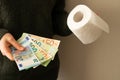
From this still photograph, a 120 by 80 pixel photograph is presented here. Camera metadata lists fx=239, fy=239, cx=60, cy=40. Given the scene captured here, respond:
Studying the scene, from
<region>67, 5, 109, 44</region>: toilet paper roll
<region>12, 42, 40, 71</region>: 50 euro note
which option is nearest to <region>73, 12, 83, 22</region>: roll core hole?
<region>67, 5, 109, 44</region>: toilet paper roll

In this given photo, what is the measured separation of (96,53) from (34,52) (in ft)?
1.40

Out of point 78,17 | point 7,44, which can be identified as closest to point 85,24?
point 78,17

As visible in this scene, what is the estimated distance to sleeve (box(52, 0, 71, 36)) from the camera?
42.7 inches

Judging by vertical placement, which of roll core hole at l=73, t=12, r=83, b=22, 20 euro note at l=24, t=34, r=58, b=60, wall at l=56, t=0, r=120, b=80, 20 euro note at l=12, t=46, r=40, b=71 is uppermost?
roll core hole at l=73, t=12, r=83, b=22

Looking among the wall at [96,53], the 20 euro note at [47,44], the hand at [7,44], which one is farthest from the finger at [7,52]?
the wall at [96,53]

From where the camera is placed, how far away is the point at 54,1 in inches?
42.0

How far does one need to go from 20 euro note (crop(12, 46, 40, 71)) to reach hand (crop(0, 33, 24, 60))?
0.02 meters

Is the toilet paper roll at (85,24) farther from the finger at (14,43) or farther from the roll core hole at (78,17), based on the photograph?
the finger at (14,43)

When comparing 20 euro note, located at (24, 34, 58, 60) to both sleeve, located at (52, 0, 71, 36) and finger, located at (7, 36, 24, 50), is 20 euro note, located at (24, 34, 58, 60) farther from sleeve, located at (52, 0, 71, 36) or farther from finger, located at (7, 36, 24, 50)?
sleeve, located at (52, 0, 71, 36)

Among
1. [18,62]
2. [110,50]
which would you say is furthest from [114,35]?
[18,62]

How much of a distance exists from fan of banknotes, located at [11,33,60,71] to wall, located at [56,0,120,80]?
319mm

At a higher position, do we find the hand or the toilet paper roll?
the toilet paper roll

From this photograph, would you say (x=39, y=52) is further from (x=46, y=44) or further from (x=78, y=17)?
(x=78, y=17)

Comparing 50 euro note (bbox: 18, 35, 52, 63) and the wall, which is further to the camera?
the wall
